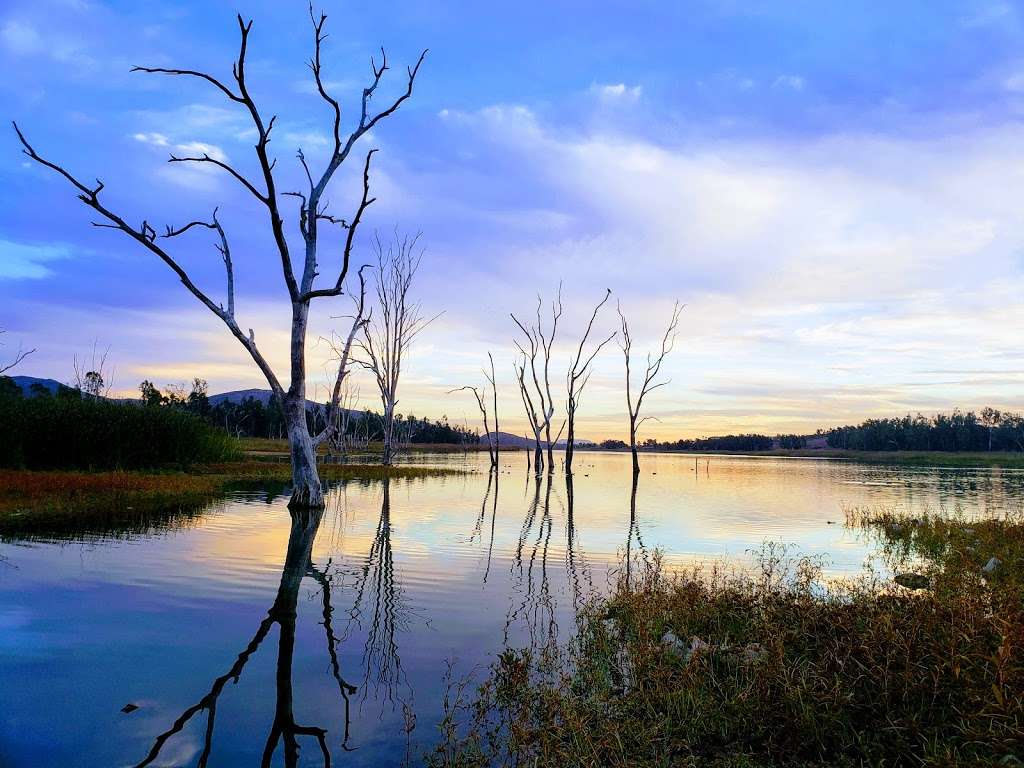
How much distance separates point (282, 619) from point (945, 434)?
15028 centimetres

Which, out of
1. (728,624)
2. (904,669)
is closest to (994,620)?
(904,669)

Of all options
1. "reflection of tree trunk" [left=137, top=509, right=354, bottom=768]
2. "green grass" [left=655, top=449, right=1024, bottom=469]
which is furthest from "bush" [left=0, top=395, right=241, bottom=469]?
"green grass" [left=655, top=449, right=1024, bottom=469]

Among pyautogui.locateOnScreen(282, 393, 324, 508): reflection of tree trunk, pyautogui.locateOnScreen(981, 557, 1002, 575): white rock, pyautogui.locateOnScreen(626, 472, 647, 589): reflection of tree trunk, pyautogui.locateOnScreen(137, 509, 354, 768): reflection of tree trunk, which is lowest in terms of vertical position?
pyautogui.locateOnScreen(626, 472, 647, 589): reflection of tree trunk

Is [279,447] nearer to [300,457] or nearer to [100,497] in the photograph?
[100,497]

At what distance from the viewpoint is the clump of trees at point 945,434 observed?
4973 inches

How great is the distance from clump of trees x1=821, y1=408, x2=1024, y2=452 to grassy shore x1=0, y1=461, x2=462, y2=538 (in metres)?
138

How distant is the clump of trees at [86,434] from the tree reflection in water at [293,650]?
17161 mm

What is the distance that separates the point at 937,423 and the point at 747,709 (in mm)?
158450

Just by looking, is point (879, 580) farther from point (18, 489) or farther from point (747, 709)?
point (18, 489)

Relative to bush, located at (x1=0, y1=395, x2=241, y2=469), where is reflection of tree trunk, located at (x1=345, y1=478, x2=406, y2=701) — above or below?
below

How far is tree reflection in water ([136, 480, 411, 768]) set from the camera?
480 cm

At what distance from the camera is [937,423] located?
13738 cm

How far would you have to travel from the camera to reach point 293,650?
672cm

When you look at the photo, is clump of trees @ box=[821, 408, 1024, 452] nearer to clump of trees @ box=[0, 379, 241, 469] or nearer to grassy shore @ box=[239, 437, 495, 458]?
grassy shore @ box=[239, 437, 495, 458]
